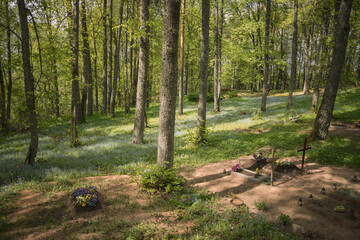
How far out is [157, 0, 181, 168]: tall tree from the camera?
6.43m

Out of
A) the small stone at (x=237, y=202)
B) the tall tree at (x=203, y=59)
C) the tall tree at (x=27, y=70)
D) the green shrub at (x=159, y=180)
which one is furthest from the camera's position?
the tall tree at (x=203, y=59)

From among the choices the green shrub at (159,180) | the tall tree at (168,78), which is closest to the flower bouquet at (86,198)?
the green shrub at (159,180)

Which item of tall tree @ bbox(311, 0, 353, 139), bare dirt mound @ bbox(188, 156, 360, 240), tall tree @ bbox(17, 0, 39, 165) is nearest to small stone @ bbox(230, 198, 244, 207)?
bare dirt mound @ bbox(188, 156, 360, 240)

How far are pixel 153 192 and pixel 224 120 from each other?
13.6m

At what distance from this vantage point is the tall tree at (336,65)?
9.73 metres

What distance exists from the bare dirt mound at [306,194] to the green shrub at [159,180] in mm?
1407

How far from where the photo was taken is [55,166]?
29.5 ft

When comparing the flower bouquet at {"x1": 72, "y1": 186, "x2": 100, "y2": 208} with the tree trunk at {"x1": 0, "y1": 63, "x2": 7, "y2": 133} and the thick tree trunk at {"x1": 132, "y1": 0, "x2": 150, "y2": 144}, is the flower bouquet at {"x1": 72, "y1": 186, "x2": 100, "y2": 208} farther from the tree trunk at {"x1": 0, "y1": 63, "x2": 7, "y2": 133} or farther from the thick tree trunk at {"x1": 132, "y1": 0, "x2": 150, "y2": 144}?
the tree trunk at {"x1": 0, "y1": 63, "x2": 7, "y2": 133}

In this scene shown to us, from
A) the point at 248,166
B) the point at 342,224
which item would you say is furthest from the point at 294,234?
the point at 248,166

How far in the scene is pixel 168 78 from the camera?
669cm

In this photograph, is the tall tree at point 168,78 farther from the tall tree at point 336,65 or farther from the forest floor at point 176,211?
the tall tree at point 336,65

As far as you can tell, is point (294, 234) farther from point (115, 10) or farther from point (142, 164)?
point (115, 10)

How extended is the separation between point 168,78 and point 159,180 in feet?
12.1

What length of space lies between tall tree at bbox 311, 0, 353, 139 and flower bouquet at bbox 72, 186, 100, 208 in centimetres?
1177
